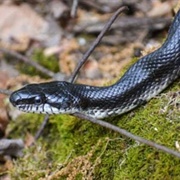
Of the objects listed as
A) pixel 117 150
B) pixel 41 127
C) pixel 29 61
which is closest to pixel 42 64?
pixel 29 61

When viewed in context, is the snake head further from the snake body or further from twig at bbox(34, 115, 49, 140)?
twig at bbox(34, 115, 49, 140)

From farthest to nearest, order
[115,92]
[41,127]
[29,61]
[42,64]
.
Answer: [42,64] → [29,61] → [41,127] → [115,92]

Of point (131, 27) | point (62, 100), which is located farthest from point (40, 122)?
point (131, 27)

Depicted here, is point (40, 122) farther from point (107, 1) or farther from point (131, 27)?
point (107, 1)

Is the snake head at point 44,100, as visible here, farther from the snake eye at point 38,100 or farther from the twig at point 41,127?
the twig at point 41,127

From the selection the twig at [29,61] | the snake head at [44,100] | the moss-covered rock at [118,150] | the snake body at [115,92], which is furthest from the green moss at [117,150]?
the twig at [29,61]

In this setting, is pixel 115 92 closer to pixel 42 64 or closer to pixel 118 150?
pixel 118 150

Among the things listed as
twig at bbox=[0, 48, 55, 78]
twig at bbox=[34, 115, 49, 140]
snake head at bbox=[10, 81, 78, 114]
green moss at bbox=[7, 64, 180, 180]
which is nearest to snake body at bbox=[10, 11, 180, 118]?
snake head at bbox=[10, 81, 78, 114]
